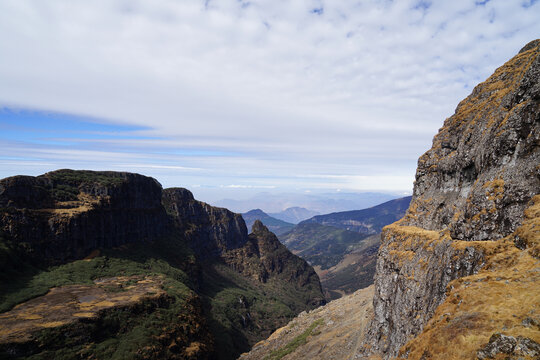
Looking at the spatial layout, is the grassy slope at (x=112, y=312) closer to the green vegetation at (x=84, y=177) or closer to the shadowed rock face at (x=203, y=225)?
the green vegetation at (x=84, y=177)

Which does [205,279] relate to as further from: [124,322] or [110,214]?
[124,322]

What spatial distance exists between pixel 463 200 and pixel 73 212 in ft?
343

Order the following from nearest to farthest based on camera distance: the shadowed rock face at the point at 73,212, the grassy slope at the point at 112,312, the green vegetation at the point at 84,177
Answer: the grassy slope at the point at 112,312 < the shadowed rock face at the point at 73,212 < the green vegetation at the point at 84,177

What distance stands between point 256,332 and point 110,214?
251ft

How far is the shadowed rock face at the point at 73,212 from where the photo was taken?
78.4m

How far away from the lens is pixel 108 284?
74250 millimetres

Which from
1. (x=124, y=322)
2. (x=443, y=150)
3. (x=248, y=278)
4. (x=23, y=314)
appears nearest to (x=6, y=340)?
(x=23, y=314)

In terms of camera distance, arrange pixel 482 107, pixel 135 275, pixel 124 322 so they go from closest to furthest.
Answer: pixel 482 107, pixel 124 322, pixel 135 275

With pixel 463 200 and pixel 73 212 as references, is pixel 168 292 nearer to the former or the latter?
pixel 73 212

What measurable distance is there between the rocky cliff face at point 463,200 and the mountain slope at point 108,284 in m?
50.4

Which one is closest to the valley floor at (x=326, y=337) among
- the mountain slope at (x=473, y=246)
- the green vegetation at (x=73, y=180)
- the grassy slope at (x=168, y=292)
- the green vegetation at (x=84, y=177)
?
the mountain slope at (x=473, y=246)

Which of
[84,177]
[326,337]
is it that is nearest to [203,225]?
[84,177]

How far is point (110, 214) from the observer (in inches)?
3959

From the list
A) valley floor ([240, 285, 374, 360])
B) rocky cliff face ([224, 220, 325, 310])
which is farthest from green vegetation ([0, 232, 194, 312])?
rocky cliff face ([224, 220, 325, 310])
